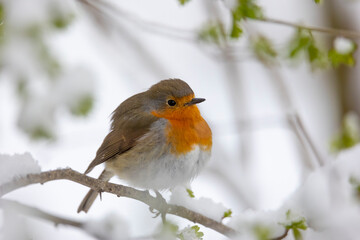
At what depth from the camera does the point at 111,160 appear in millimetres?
3475

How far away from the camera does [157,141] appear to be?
331cm

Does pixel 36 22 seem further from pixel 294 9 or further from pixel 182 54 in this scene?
pixel 294 9

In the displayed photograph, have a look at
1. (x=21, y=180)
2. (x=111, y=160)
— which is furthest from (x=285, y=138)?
(x=21, y=180)

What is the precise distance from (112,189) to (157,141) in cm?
66

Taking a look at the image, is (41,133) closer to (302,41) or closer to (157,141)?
(157,141)

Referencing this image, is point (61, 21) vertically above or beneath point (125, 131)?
above

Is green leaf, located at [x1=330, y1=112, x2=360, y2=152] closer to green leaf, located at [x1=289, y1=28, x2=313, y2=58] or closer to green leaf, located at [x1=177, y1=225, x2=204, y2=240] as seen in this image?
green leaf, located at [x1=289, y1=28, x2=313, y2=58]

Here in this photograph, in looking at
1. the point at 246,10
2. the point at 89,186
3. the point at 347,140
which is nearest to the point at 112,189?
the point at 89,186

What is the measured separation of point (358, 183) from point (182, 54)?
19.4 ft

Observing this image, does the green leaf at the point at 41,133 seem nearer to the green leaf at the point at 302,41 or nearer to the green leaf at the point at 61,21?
the green leaf at the point at 61,21

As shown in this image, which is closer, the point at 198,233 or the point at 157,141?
the point at 198,233

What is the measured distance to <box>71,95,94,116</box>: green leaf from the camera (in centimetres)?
340

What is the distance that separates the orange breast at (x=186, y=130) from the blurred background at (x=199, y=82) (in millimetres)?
503

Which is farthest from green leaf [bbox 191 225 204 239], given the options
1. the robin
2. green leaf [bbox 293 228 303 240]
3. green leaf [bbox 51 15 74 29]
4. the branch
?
green leaf [bbox 51 15 74 29]
